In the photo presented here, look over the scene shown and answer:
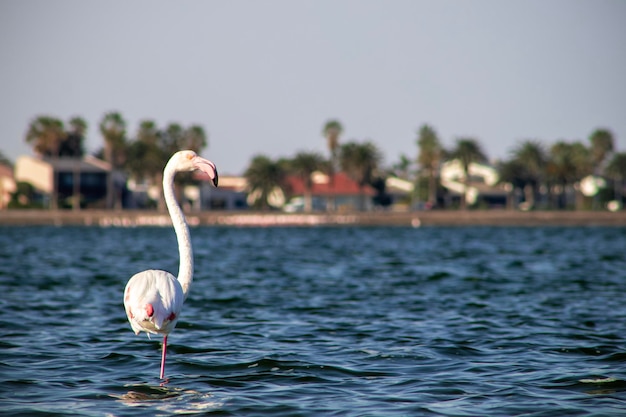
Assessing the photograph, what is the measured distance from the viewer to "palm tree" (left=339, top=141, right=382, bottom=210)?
144250mm

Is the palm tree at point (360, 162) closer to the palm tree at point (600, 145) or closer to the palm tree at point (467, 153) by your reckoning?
the palm tree at point (467, 153)

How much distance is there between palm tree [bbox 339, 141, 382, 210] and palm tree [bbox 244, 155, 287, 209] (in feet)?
38.6

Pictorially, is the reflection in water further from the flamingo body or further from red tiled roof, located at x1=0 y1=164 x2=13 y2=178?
red tiled roof, located at x1=0 y1=164 x2=13 y2=178

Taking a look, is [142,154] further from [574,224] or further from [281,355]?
[281,355]

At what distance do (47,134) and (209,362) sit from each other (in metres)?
132

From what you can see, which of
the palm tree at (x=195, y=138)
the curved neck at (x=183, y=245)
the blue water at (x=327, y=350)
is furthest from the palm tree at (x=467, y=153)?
the curved neck at (x=183, y=245)

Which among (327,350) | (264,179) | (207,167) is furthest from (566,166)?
(207,167)

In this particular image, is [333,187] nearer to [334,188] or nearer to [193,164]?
[334,188]

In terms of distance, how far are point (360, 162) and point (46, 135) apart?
5252 centimetres

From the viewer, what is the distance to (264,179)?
476 feet

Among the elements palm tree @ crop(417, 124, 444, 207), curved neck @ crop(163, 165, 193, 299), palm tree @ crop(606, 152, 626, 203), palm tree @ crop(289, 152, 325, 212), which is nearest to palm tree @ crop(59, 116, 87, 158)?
palm tree @ crop(289, 152, 325, 212)

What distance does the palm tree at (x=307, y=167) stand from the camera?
141250 mm

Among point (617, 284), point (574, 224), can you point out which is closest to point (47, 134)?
point (574, 224)

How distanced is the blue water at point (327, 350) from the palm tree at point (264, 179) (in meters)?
116
